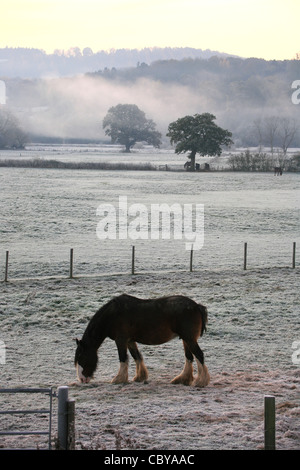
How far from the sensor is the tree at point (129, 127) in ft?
474

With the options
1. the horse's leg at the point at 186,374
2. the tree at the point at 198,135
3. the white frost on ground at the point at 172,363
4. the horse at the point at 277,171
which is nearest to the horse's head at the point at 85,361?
the white frost on ground at the point at 172,363

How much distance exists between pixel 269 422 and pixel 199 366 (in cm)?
379

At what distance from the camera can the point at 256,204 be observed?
53.5 meters

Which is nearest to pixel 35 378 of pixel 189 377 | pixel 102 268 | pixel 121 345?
pixel 121 345

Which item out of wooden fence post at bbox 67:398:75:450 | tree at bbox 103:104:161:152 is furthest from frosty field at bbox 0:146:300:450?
tree at bbox 103:104:161:152

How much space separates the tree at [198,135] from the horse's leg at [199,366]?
255ft

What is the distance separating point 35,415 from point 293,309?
1077 centimetres

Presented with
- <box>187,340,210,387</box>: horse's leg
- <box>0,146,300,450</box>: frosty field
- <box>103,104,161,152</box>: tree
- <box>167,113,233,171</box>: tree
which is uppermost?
<box>103,104,161,152</box>: tree

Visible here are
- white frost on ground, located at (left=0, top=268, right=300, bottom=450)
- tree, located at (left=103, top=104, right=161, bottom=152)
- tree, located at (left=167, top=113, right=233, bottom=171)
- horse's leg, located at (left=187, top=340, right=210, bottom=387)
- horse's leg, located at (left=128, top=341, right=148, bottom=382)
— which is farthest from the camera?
tree, located at (left=103, top=104, right=161, bottom=152)

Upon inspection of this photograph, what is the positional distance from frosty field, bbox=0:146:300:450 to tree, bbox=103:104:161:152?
318 feet

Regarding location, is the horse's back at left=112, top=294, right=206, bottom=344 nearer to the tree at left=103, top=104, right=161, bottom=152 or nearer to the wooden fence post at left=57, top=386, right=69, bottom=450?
the wooden fence post at left=57, top=386, right=69, bottom=450

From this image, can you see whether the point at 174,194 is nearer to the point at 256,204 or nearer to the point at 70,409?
the point at 256,204

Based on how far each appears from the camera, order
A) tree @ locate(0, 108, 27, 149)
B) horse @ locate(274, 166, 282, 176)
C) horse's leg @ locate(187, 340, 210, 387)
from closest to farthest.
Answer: horse's leg @ locate(187, 340, 210, 387) < horse @ locate(274, 166, 282, 176) < tree @ locate(0, 108, 27, 149)

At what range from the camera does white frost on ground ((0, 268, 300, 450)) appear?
31.1ft
